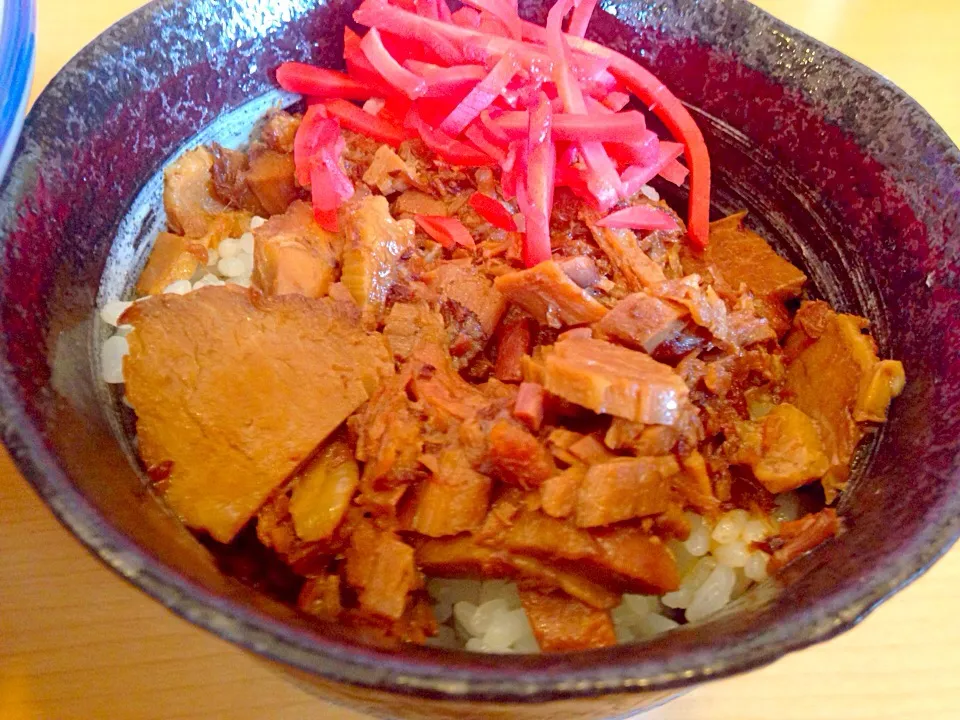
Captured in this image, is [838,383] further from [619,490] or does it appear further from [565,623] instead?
[565,623]

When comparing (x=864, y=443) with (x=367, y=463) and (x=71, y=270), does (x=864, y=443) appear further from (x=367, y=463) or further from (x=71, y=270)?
(x=71, y=270)

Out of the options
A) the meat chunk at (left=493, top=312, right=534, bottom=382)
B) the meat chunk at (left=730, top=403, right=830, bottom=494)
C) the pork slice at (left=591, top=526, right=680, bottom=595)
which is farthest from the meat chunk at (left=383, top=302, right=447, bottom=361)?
the meat chunk at (left=730, top=403, right=830, bottom=494)

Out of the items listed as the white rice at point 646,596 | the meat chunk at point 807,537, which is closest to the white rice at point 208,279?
the white rice at point 646,596

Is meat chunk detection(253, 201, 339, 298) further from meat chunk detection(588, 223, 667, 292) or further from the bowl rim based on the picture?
meat chunk detection(588, 223, 667, 292)

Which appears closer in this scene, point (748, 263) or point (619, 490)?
point (619, 490)

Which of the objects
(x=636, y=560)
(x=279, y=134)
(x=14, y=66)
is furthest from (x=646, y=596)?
(x=14, y=66)

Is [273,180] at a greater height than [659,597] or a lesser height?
greater

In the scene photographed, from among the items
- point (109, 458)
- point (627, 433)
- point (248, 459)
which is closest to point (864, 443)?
point (627, 433)
